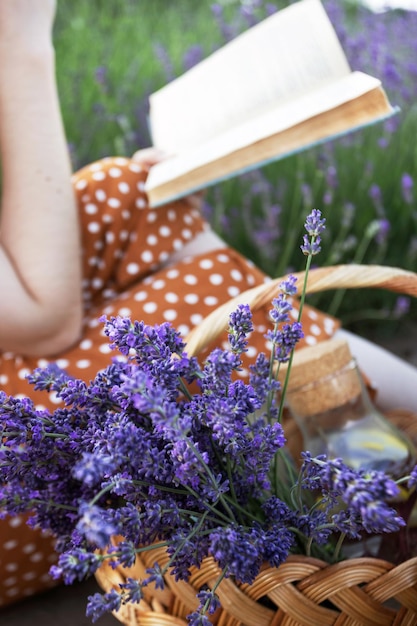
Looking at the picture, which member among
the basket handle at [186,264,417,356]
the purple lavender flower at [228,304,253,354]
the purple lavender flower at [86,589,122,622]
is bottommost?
the purple lavender flower at [86,589,122,622]

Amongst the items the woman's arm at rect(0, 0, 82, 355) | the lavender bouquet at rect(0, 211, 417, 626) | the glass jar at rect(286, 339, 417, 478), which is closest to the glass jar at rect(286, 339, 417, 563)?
the glass jar at rect(286, 339, 417, 478)

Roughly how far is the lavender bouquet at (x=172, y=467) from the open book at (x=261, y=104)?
0.39 meters

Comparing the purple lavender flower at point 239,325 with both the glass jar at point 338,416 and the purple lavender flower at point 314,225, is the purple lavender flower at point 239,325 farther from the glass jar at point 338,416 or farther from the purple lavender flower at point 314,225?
the glass jar at point 338,416

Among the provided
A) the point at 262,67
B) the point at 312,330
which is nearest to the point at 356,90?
the point at 262,67

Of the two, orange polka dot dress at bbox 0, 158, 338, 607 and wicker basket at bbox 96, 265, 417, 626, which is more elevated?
orange polka dot dress at bbox 0, 158, 338, 607

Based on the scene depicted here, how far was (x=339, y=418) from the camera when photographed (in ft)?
3.50

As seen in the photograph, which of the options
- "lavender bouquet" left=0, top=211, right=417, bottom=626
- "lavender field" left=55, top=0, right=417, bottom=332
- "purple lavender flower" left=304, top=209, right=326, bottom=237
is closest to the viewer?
"lavender bouquet" left=0, top=211, right=417, bottom=626

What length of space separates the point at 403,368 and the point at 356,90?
19.8 inches

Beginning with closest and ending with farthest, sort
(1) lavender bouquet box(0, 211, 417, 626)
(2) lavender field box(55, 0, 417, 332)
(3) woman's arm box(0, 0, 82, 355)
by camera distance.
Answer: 1. (1) lavender bouquet box(0, 211, 417, 626)
2. (3) woman's arm box(0, 0, 82, 355)
3. (2) lavender field box(55, 0, 417, 332)

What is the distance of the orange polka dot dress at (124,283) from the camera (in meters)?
1.18

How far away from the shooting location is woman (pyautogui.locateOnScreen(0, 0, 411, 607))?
45.3 inches

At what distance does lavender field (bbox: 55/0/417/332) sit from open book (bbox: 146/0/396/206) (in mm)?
588

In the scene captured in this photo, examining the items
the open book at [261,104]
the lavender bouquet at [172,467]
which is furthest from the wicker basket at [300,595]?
the open book at [261,104]

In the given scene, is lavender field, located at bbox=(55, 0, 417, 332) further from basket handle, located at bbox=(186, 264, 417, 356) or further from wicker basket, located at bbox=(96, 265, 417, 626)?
wicker basket, located at bbox=(96, 265, 417, 626)
